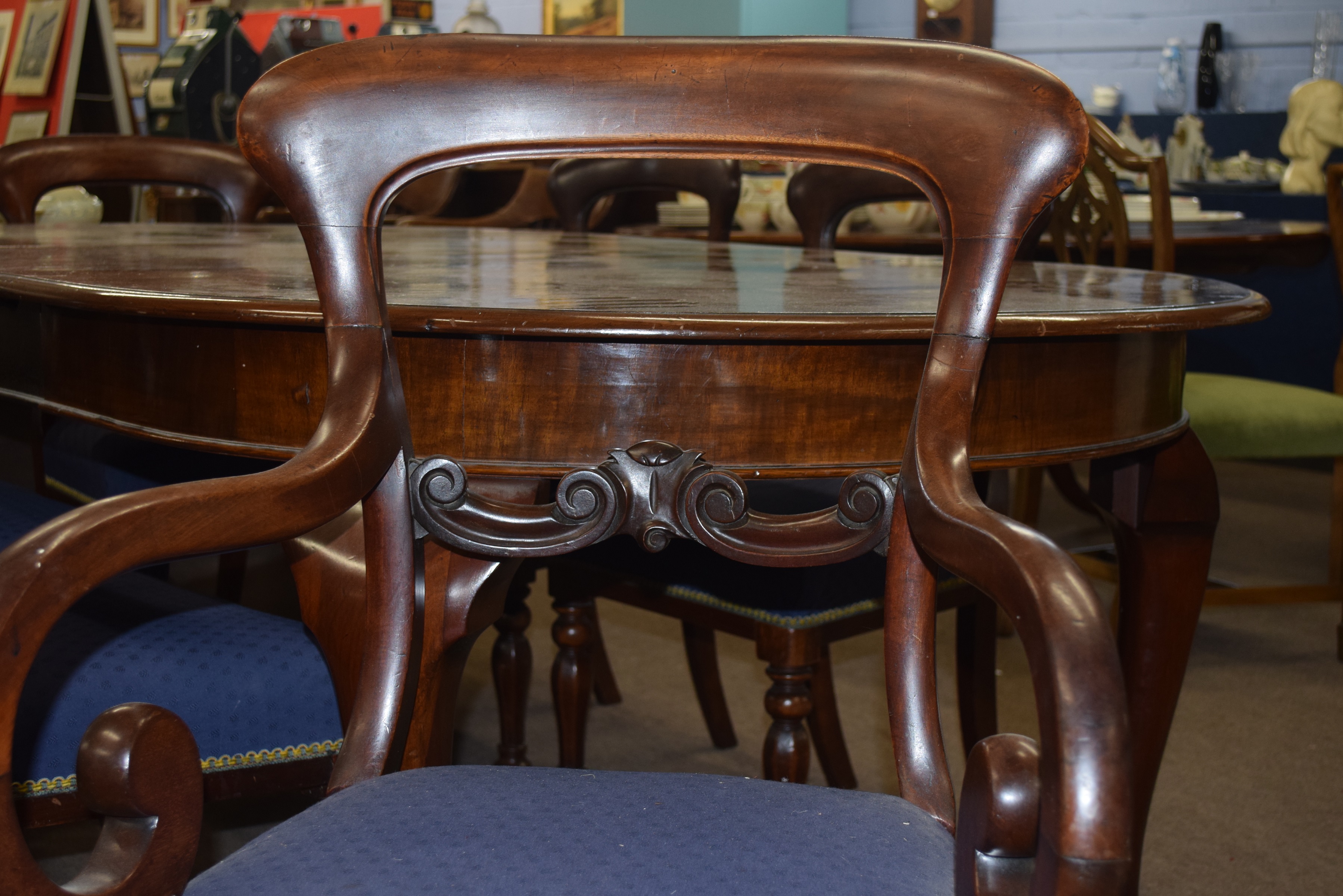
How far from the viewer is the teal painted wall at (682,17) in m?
4.88

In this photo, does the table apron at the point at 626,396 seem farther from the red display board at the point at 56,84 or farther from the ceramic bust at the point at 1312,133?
the red display board at the point at 56,84

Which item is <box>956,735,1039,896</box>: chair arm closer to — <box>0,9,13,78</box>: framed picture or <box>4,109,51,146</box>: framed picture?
<box>4,109,51,146</box>: framed picture

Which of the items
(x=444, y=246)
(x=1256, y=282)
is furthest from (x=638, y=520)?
(x=1256, y=282)

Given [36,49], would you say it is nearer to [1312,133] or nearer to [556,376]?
[1312,133]

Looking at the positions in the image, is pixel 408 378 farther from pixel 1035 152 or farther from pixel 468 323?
pixel 1035 152

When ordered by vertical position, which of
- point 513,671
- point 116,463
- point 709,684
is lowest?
point 709,684

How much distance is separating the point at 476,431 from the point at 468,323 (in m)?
0.08

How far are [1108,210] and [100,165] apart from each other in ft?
6.00

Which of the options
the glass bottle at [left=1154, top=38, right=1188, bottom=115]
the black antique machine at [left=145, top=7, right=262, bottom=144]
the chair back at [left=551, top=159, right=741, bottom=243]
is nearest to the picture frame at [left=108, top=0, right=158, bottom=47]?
the black antique machine at [left=145, top=7, right=262, bottom=144]

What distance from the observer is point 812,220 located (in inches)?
73.3

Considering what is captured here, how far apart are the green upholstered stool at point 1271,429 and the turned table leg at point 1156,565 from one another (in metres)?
0.89

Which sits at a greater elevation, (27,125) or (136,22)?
(136,22)

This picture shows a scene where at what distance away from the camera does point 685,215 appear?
2.97 meters

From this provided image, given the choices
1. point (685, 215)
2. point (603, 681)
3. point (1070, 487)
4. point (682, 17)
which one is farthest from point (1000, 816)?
point (682, 17)
